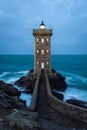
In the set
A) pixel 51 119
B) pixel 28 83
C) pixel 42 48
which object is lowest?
pixel 28 83

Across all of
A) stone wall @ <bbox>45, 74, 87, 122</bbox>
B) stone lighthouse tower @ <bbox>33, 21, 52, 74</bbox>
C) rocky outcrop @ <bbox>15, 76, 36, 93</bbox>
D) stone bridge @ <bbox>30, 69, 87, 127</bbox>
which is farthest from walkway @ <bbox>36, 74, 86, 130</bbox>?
stone lighthouse tower @ <bbox>33, 21, 52, 74</bbox>

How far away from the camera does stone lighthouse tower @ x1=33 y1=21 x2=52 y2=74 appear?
37.1m

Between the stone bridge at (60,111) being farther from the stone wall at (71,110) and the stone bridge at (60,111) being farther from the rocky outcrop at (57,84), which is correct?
the rocky outcrop at (57,84)

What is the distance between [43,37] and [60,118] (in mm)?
23748

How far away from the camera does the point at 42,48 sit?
37.3 metres

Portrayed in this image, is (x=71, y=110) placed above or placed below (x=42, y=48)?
below

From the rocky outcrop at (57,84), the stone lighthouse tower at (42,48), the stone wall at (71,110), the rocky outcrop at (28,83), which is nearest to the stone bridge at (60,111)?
the stone wall at (71,110)

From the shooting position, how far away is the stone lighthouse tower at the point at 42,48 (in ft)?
122

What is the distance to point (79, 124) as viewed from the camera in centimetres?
1373

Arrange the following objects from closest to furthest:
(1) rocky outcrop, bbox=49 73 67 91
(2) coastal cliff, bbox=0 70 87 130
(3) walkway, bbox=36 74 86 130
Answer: (2) coastal cliff, bbox=0 70 87 130 < (3) walkway, bbox=36 74 86 130 < (1) rocky outcrop, bbox=49 73 67 91

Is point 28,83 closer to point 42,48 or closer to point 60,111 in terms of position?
point 42,48

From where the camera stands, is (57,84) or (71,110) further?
(57,84)

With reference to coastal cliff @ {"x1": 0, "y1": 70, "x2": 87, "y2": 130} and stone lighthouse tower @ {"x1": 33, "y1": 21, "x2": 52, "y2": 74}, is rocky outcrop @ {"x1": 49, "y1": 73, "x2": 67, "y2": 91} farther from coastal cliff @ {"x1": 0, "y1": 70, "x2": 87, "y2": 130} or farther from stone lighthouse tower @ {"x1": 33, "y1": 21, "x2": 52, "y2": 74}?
coastal cliff @ {"x1": 0, "y1": 70, "x2": 87, "y2": 130}

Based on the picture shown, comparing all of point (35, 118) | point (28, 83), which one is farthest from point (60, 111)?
point (28, 83)
